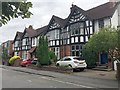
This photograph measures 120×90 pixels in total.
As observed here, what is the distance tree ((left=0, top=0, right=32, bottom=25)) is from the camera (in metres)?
5.63

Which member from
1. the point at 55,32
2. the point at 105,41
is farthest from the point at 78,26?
the point at 105,41

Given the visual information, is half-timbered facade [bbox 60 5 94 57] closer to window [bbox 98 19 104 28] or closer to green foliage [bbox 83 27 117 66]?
window [bbox 98 19 104 28]

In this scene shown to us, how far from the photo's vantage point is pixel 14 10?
575 cm

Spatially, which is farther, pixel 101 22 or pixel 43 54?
pixel 101 22

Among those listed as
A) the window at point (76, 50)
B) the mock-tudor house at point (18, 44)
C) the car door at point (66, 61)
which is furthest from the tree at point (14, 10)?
the mock-tudor house at point (18, 44)

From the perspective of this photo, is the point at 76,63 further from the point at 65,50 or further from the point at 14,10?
the point at 14,10

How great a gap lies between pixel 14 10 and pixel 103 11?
30271 mm

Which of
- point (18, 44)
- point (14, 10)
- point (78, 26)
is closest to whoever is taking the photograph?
point (14, 10)

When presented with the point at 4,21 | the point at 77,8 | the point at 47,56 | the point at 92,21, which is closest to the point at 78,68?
the point at 47,56

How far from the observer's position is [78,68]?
26984mm

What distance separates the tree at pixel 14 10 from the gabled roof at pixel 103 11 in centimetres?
2674

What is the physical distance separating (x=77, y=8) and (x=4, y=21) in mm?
32328

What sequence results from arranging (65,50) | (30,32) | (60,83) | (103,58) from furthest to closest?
(30,32)
(65,50)
(103,58)
(60,83)

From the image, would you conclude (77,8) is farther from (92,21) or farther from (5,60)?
(5,60)
